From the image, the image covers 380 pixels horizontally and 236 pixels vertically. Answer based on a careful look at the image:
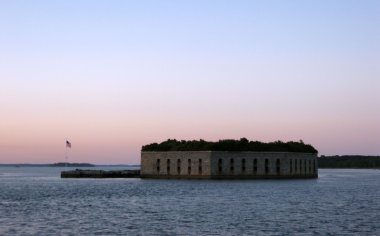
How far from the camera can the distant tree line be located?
5728 inches

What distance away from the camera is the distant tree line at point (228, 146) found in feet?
477

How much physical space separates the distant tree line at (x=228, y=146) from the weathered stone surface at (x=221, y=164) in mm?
2290

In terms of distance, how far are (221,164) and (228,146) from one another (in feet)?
16.0

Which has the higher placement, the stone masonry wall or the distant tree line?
the distant tree line

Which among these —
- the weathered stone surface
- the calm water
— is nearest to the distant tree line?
the weathered stone surface

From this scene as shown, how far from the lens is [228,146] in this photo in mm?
145125

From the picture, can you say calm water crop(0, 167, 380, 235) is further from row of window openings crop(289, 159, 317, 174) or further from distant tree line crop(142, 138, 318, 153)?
row of window openings crop(289, 159, 317, 174)

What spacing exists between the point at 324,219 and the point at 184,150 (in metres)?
93.4

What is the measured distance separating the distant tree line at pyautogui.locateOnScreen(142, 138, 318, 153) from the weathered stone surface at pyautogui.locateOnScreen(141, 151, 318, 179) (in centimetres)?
229

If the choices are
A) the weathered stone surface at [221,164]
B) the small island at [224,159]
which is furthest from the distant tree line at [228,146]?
the weathered stone surface at [221,164]

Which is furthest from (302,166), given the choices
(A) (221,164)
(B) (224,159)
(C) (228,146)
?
(A) (221,164)

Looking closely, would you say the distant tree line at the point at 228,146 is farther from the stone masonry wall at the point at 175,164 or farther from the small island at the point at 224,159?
the stone masonry wall at the point at 175,164

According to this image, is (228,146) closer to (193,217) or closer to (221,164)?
(221,164)

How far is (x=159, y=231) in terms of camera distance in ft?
153
